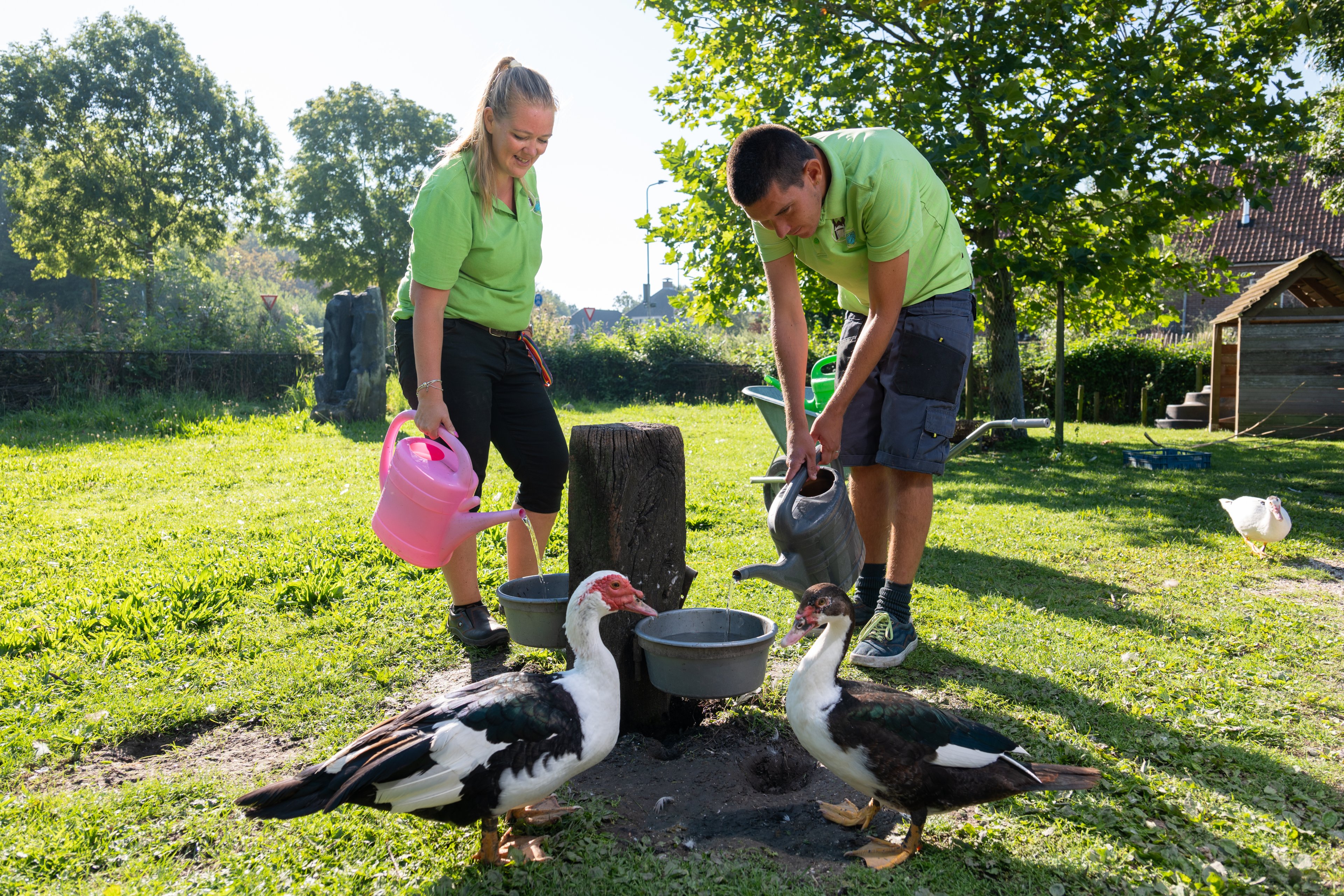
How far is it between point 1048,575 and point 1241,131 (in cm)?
790

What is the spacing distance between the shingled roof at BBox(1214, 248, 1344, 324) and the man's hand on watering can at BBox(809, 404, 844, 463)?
12.2 metres

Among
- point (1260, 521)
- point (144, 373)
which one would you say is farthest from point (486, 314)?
point (144, 373)

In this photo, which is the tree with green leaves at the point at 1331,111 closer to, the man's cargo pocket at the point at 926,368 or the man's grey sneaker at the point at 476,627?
the man's cargo pocket at the point at 926,368

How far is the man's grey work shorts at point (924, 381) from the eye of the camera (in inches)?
127

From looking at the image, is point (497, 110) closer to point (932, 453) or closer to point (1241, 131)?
point (932, 453)

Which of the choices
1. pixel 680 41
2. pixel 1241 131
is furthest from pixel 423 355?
pixel 1241 131

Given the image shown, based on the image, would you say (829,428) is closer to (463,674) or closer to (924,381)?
(924,381)

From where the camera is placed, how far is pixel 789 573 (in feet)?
9.59

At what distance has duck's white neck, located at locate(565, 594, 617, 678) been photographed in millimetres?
2373

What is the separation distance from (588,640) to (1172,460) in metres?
8.91

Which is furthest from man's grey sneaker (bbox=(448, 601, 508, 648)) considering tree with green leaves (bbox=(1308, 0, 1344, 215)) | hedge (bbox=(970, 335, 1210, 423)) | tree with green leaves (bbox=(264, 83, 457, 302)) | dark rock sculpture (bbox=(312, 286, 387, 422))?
tree with green leaves (bbox=(264, 83, 457, 302))

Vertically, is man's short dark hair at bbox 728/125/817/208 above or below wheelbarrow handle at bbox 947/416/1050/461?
above

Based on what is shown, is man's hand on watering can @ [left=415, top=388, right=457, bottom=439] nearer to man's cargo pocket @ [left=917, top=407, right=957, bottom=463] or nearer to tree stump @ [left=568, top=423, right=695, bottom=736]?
tree stump @ [left=568, top=423, right=695, bottom=736]

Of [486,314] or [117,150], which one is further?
[117,150]
